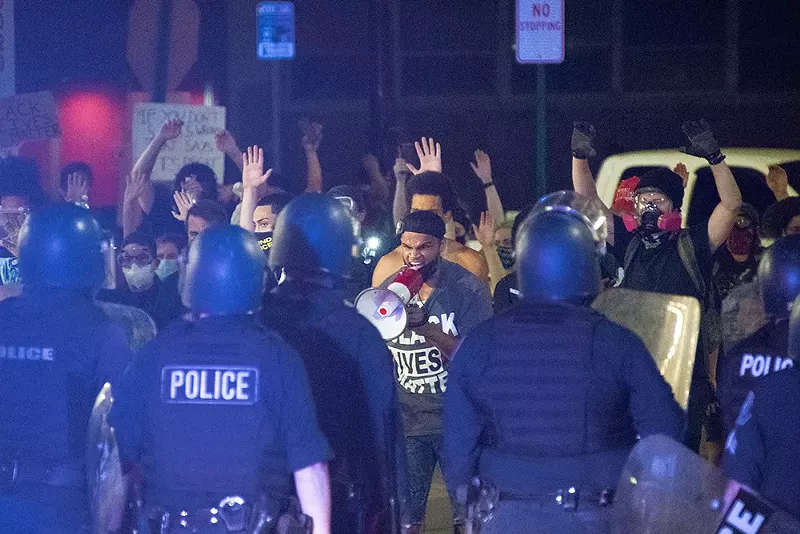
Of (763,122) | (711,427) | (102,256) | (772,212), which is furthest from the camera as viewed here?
(763,122)

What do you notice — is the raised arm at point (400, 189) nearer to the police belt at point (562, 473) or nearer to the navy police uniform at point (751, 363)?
the navy police uniform at point (751, 363)

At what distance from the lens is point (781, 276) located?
4.51 m

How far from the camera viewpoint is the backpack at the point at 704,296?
6.72 m

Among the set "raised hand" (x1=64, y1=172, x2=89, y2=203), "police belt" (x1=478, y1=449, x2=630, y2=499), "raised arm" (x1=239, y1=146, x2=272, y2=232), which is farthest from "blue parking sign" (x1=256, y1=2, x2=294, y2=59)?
"police belt" (x1=478, y1=449, x2=630, y2=499)

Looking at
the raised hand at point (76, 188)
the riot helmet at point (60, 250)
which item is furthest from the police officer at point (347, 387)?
the raised hand at point (76, 188)

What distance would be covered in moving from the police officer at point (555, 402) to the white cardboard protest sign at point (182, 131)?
5.55m

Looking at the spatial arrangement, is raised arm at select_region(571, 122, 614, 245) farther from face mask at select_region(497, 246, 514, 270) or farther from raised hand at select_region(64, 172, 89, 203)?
raised hand at select_region(64, 172, 89, 203)

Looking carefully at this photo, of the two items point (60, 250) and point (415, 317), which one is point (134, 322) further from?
point (415, 317)

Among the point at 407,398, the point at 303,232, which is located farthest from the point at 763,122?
the point at 303,232

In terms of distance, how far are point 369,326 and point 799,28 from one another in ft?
46.2

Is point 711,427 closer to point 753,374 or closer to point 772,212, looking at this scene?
point 772,212

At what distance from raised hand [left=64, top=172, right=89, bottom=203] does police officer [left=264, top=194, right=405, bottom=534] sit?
4653mm

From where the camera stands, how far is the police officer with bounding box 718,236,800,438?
441 cm

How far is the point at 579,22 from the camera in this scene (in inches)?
682
